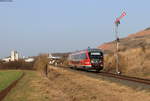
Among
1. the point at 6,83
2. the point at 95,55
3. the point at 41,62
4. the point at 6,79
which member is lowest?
the point at 6,83

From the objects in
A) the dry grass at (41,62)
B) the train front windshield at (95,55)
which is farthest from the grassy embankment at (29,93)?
the dry grass at (41,62)

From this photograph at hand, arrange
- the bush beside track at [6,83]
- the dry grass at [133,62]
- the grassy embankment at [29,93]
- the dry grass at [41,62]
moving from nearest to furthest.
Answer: the grassy embankment at [29,93] < the bush beside track at [6,83] < the dry grass at [133,62] < the dry grass at [41,62]

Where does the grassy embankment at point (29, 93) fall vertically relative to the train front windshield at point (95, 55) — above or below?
below

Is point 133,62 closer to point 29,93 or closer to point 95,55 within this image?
point 95,55

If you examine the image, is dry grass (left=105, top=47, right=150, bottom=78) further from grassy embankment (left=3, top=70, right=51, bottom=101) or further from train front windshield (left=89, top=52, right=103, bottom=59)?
grassy embankment (left=3, top=70, right=51, bottom=101)

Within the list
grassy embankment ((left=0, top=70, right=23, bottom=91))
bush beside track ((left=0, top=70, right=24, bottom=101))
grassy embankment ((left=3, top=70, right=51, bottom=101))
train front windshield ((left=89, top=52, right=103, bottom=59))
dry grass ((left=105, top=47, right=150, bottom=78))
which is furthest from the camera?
train front windshield ((left=89, top=52, right=103, bottom=59))

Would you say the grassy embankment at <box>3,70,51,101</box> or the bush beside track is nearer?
the grassy embankment at <box>3,70,51,101</box>

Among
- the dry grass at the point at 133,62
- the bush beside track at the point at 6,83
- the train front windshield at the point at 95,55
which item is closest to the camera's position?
the bush beside track at the point at 6,83

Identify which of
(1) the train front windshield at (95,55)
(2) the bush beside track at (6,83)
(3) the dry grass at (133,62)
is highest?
(1) the train front windshield at (95,55)

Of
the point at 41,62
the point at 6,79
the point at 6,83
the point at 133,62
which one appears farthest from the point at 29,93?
the point at 41,62

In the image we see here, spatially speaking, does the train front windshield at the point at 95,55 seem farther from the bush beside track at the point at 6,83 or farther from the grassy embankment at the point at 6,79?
the grassy embankment at the point at 6,79

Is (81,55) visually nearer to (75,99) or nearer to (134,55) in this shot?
(134,55)

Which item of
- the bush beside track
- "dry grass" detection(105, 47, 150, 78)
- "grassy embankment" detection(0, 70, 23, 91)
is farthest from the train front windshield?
"grassy embankment" detection(0, 70, 23, 91)

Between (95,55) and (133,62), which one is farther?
(133,62)
